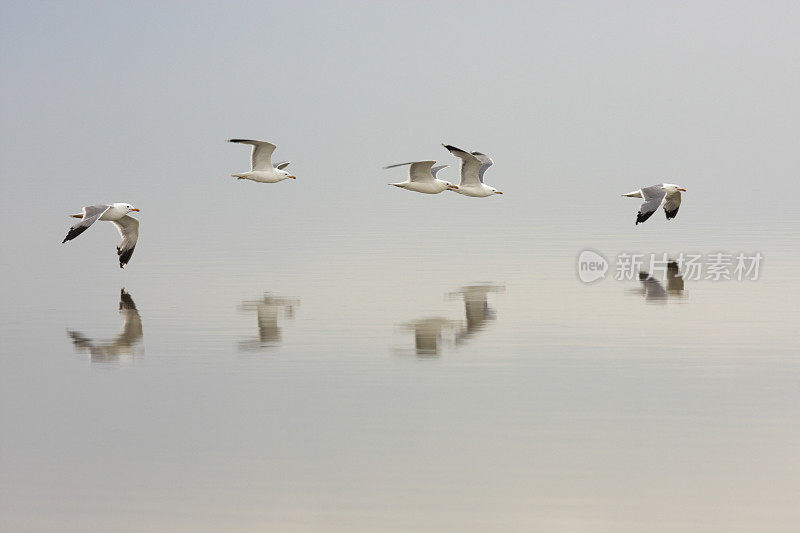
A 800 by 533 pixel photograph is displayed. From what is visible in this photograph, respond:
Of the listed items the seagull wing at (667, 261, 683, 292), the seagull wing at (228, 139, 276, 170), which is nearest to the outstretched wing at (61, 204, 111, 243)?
the seagull wing at (228, 139, 276, 170)

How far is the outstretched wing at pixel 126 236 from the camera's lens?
2480 cm

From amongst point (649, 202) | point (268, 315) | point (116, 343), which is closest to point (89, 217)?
point (268, 315)

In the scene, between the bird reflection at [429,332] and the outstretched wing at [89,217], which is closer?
the bird reflection at [429,332]

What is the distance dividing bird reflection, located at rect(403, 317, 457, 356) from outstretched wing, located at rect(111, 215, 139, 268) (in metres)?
7.18

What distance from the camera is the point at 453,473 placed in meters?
11.8

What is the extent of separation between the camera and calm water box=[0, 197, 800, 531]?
10969 mm

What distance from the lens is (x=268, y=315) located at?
20875 millimetres

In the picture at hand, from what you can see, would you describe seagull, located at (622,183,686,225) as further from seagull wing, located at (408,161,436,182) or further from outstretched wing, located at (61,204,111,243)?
outstretched wing, located at (61,204,111,243)

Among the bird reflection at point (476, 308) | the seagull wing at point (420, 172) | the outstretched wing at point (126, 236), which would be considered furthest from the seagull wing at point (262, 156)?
the bird reflection at point (476, 308)

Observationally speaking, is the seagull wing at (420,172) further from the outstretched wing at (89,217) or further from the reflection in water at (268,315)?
the outstretched wing at (89,217)

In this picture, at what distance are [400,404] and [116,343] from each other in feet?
18.7

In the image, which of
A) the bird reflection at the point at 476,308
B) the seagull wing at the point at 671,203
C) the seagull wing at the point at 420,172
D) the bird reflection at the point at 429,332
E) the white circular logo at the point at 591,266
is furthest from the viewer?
the seagull wing at the point at 671,203

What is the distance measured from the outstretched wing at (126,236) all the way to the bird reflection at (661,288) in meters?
9.55

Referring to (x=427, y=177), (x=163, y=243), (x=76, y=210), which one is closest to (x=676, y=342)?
(x=427, y=177)
